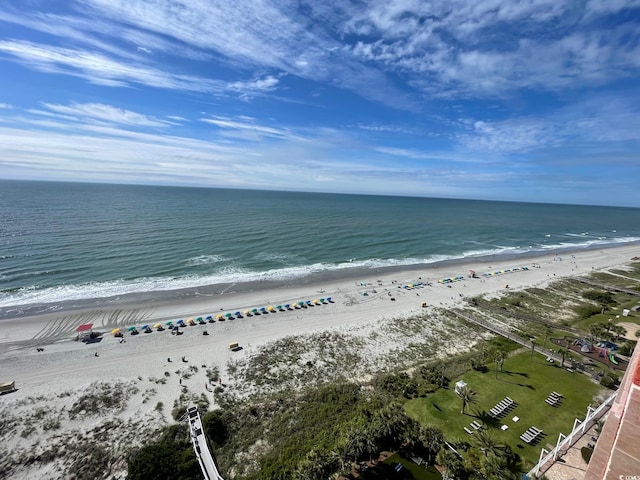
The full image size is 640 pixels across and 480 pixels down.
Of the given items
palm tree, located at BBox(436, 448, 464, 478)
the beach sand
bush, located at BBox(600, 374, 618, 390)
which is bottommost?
the beach sand

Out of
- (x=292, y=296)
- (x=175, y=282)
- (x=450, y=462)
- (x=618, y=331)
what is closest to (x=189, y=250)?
(x=175, y=282)

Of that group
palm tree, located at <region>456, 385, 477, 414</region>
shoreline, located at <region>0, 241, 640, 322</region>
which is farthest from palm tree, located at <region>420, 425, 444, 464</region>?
shoreline, located at <region>0, 241, 640, 322</region>

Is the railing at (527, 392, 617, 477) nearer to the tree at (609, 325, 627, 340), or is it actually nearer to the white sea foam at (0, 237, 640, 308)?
the tree at (609, 325, 627, 340)

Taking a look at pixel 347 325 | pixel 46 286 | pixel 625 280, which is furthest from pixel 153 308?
pixel 625 280

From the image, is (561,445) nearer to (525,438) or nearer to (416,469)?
(525,438)

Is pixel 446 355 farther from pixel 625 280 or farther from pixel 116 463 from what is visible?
pixel 625 280

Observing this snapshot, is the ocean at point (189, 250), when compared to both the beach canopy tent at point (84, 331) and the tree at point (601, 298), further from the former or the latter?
the tree at point (601, 298)
